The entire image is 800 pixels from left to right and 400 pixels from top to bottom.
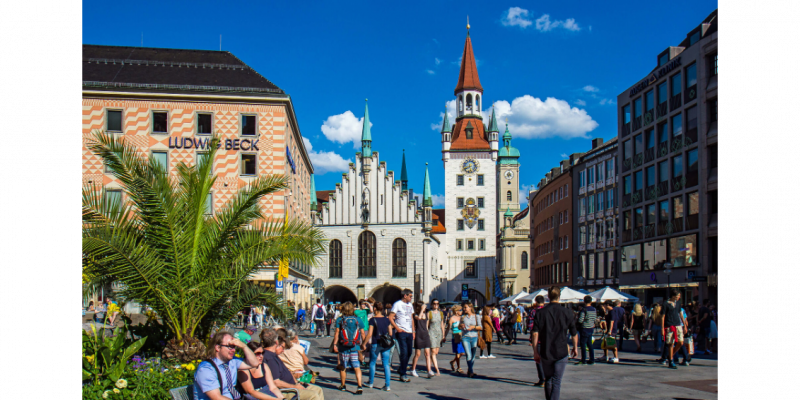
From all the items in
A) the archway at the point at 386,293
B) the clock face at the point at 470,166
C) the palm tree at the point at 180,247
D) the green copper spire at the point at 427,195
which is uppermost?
the clock face at the point at 470,166

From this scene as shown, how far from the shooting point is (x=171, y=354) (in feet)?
37.6

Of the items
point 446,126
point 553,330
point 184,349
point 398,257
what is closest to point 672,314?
point 553,330

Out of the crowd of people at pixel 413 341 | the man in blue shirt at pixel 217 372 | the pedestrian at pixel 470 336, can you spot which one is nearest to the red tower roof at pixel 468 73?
the crowd of people at pixel 413 341

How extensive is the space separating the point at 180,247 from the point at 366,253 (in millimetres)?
65316

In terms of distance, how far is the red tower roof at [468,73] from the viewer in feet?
332

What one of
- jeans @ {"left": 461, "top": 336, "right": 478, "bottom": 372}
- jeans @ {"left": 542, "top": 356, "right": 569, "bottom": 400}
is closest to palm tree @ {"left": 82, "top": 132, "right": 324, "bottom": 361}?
jeans @ {"left": 461, "top": 336, "right": 478, "bottom": 372}

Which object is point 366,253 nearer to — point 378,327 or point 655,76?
point 655,76

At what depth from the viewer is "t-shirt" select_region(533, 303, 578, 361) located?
9.12 m

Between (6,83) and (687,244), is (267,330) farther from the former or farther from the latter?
(687,244)

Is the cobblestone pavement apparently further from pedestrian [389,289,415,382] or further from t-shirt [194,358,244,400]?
t-shirt [194,358,244,400]

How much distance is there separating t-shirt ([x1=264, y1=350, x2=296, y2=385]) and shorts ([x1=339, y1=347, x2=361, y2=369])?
130 inches

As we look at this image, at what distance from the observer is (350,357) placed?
39.0 feet

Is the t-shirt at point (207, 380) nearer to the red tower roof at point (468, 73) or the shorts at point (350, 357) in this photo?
the shorts at point (350, 357)

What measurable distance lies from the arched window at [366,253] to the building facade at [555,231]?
696 inches
